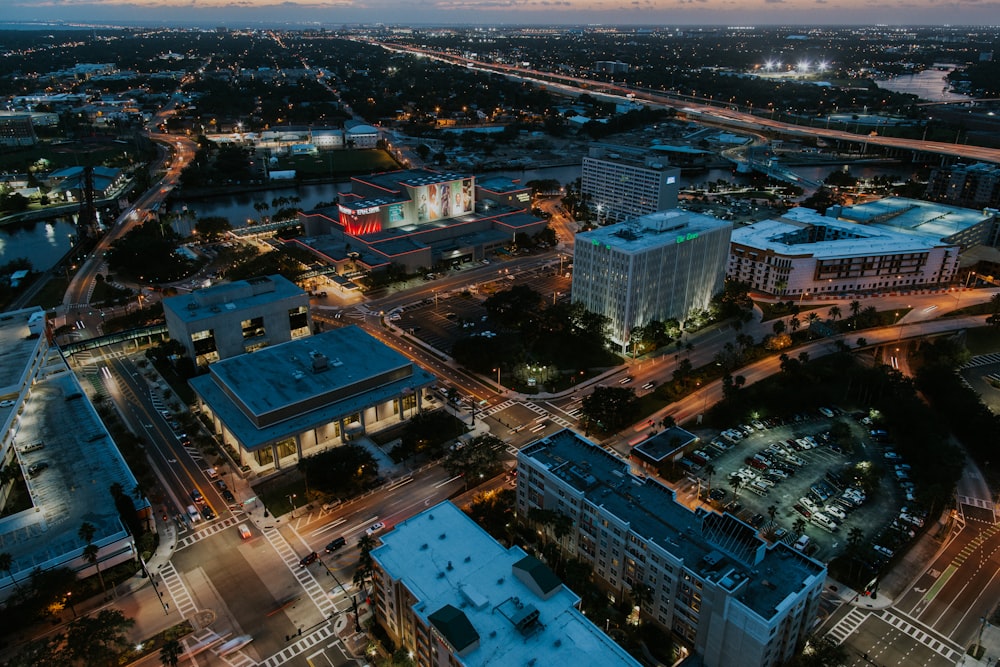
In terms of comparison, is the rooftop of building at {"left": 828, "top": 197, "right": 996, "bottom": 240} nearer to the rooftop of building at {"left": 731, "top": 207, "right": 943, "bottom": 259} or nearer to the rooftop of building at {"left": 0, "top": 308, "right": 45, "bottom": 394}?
the rooftop of building at {"left": 731, "top": 207, "right": 943, "bottom": 259}

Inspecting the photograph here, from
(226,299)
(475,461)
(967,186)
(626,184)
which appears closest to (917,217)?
(967,186)

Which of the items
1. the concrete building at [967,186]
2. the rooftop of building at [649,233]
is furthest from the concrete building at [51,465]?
the concrete building at [967,186]

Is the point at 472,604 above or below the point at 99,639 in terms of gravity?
above

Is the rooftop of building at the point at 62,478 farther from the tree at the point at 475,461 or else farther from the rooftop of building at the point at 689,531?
the rooftop of building at the point at 689,531

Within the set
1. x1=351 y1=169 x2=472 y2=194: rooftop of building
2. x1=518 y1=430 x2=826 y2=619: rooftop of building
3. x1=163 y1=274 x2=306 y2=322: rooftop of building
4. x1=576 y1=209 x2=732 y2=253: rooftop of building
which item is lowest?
x1=518 y1=430 x2=826 y2=619: rooftop of building

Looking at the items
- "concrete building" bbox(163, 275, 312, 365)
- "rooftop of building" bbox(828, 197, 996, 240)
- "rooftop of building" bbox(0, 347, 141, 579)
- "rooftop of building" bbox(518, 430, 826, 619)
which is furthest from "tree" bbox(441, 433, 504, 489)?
"rooftop of building" bbox(828, 197, 996, 240)

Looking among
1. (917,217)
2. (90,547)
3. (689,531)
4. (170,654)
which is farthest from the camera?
(917,217)

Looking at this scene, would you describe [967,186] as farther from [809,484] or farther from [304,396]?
[304,396]
